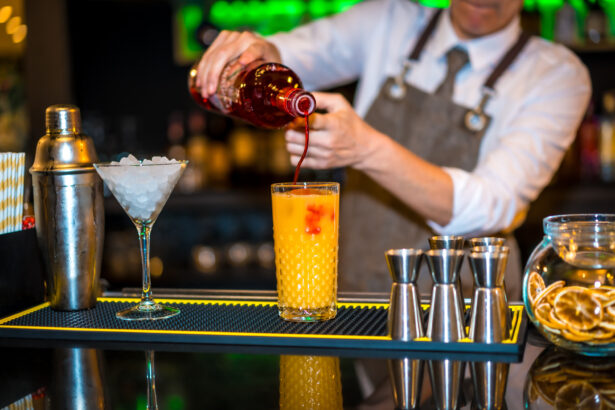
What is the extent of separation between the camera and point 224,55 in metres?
1.46

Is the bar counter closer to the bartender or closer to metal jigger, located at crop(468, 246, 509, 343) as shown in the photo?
metal jigger, located at crop(468, 246, 509, 343)

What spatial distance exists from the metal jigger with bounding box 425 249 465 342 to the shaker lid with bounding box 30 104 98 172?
0.61 meters

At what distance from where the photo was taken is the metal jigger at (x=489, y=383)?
805mm

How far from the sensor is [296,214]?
1.14 metres

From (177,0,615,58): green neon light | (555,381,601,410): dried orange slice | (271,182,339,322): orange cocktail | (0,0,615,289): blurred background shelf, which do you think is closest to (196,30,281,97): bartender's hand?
(271,182,339,322): orange cocktail

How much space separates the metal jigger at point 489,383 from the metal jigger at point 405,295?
0.11m

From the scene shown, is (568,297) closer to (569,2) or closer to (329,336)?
(329,336)

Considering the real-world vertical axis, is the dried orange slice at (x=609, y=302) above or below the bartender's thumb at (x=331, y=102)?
below

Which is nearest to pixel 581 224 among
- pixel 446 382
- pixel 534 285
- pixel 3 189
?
pixel 534 285

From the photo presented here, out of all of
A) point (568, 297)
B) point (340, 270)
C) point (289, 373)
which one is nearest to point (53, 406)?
point (289, 373)

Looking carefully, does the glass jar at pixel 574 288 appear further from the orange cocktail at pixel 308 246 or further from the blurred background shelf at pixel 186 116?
the blurred background shelf at pixel 186 116

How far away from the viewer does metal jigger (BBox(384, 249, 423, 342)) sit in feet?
3.23

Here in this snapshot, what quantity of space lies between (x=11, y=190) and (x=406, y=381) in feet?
2.43

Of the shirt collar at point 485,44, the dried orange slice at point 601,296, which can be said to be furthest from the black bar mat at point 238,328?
the shirt collar at point 485,44
